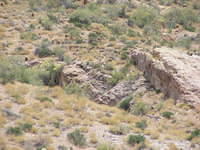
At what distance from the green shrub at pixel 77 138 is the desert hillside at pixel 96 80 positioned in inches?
1.4

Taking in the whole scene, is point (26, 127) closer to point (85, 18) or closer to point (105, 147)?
point (105, 147)

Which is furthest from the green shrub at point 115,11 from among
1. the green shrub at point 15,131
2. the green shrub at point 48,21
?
the green shrub at point 15,131

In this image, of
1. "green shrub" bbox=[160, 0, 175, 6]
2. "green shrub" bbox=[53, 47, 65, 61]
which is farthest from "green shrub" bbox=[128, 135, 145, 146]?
"green shrub" bbox=[160, 0, 175, 6]

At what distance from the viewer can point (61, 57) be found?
78.5ft

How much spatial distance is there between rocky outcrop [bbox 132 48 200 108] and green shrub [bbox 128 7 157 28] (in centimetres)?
1361

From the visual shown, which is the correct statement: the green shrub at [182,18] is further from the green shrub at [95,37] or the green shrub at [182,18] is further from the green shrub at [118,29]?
the green shrub at [95,37]

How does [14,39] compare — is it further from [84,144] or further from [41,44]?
[84,144]

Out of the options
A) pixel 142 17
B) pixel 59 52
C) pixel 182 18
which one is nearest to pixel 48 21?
pixel 59 52

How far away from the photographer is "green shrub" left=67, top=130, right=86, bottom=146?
12125 mm

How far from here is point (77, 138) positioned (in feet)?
40.3

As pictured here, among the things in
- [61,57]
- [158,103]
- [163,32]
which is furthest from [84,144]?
[163,32]

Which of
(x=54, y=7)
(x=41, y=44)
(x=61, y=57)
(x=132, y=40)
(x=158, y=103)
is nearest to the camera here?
(x=158, y=103)

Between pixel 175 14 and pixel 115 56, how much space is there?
15.4m

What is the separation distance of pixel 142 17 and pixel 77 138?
79.6 feet
